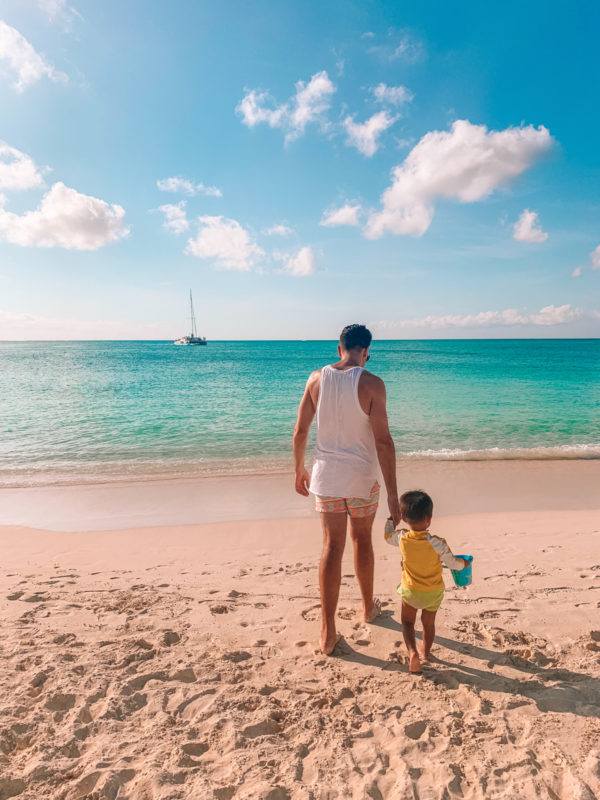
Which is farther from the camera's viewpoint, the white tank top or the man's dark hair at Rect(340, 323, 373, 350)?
the man's dark hair at Rect(340, 323, 373, 350)

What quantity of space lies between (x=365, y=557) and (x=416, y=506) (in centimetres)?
83

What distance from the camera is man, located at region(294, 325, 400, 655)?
10.7 ft

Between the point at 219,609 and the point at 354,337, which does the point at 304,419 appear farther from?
the point at 219,609

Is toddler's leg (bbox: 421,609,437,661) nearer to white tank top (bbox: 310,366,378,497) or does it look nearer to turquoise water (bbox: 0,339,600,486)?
white tank top (bbox: 310,366,378,497)

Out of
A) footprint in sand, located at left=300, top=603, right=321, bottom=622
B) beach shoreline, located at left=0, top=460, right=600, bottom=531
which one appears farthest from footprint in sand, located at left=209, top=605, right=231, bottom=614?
beach shoreline, located at left=0, top=460, right=600, bottom=531

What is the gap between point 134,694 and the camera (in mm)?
2912

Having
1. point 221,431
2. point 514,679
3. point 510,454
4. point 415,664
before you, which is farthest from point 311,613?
point 221,431

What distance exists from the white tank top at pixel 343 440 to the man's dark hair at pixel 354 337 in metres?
0.20

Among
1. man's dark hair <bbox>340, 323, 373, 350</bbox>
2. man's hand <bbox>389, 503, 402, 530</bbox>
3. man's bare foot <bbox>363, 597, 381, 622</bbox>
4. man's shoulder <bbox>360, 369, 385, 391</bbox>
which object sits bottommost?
man's bare foot <bbox>363, 597, 381, 622</bbox>

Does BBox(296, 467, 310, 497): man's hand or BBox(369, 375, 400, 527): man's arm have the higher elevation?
BBox(369, 375, 400, 527): man's arm

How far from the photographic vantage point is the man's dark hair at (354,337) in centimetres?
339

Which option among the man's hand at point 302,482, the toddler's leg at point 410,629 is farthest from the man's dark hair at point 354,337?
the toddler's leg at point 410,629

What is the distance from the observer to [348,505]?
11.2ft

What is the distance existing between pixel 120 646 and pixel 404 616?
2.21 metres
